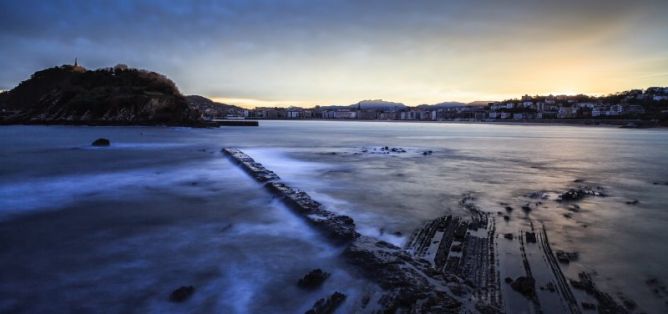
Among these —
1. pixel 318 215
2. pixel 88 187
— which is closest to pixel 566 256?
pixel 318 215

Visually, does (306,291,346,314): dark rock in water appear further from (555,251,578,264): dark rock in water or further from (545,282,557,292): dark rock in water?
(555,251,578,264): dark rock in water

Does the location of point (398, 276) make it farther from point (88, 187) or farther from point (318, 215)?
point (88, 187)

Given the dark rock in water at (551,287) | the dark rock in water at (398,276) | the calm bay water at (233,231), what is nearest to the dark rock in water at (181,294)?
the calm bay water at (233,231)

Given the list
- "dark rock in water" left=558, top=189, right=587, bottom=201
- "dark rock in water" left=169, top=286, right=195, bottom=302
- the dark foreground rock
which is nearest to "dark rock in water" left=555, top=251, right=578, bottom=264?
the dark foreground rock

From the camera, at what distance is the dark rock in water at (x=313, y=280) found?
4.34 metres

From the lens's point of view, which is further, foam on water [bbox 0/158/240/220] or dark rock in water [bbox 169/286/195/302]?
foam on water [bbox 0/158/240/220]

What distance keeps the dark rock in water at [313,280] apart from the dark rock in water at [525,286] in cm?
227

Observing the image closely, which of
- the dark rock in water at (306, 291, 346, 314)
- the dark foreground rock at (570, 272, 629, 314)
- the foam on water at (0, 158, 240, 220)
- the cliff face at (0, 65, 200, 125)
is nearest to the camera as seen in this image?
the dark rock in water at (306, 291, 346, 314)

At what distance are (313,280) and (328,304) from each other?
59cm

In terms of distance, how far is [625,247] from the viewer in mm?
5824

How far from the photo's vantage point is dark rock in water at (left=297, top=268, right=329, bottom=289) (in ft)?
14.2

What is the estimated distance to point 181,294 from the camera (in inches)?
158

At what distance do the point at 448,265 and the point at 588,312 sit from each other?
163 cm

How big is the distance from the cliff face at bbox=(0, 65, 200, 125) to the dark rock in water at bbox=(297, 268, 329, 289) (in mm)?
71966
